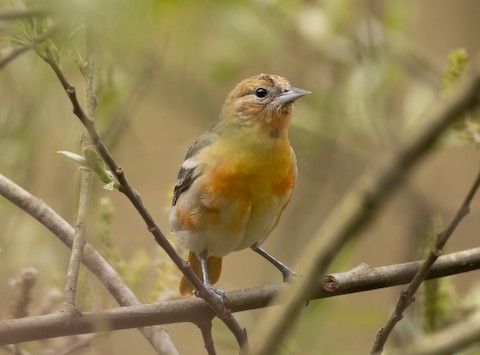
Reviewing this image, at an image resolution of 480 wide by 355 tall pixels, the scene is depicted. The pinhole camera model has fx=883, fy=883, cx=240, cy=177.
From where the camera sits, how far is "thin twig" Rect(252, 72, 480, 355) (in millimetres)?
1189

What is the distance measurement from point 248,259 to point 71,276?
4.24m

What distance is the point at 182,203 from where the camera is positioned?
3328 mm

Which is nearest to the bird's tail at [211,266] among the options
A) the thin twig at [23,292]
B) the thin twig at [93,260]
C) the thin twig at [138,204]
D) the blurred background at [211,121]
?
the blurred background at [211,121]

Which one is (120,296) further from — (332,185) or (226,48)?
(332,185)

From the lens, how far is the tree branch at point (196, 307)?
209cm

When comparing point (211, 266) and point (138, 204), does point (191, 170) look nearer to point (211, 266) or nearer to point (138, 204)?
point (211, 266)

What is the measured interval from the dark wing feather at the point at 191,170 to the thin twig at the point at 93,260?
85 centimetres

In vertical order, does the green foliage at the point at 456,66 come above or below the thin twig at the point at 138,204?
above

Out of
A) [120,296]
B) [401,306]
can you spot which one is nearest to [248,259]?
[120,296]

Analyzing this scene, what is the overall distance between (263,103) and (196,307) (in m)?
1.36

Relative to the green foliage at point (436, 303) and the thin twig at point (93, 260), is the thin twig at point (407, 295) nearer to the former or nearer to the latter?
the green foliage at point (436, 303)

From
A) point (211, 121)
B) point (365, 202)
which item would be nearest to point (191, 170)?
point (211, 121)

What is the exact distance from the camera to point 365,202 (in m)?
1.23

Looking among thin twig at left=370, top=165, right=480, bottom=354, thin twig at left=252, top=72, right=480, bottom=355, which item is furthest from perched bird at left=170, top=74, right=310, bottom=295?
thin twig at left=252, top=72, right=480, bottom=355
